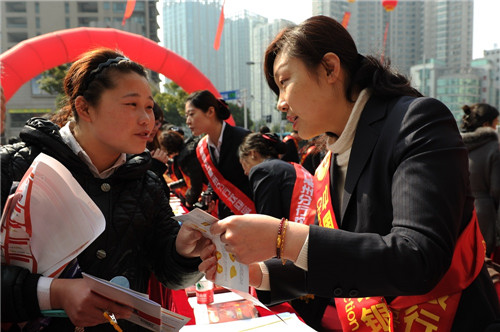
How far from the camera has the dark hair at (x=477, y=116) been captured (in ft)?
12.3

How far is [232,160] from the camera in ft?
12.5

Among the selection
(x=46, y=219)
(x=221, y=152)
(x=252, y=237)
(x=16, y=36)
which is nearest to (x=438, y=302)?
(x=252, y=237)

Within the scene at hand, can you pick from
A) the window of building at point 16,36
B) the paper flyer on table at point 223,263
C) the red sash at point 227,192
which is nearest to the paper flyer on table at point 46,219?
the paper flyer on table at point 223,263

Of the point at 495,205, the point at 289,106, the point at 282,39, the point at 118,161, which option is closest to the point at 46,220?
the point at 118,161

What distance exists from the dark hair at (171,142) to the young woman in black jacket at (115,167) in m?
3.65

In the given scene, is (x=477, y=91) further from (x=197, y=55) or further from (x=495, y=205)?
(x=495, y=205)

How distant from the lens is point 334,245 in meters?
0.97

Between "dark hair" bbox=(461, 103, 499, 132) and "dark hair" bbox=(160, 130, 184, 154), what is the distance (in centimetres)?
333

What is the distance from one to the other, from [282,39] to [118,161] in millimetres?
734

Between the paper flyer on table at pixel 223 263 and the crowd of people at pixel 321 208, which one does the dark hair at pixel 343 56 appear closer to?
the crowd of people at pixel 321 208

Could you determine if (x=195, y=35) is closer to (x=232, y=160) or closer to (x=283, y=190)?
(x=232, y=160)

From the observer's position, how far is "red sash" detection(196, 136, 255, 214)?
3.69 m

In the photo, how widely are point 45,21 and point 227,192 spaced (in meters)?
47.7

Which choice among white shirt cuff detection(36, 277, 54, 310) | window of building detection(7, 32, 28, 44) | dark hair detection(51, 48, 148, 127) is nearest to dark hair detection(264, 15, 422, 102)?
dark hair detection(51, 48, 148, 127)
